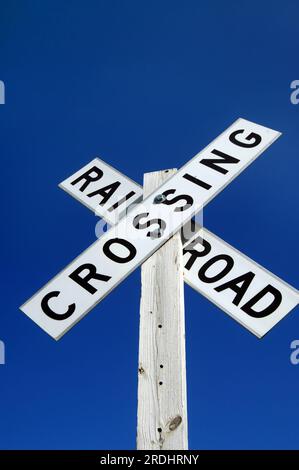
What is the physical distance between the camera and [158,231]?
2072 millimetres

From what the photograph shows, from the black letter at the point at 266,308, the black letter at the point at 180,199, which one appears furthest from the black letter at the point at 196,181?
the black letter at the point at 266,308

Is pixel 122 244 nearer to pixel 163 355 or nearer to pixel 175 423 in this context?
pixel 163 355

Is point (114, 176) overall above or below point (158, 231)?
above

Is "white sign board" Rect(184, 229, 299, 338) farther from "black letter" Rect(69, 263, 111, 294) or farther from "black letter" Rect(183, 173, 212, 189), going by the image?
"black letter" Rect(69, 263, 111, 294)

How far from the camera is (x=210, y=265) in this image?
2.05m

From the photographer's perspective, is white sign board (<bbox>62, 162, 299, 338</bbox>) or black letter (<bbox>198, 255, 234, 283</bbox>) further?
black letter (<bbox>198, 255, 234, 283</bbox>)

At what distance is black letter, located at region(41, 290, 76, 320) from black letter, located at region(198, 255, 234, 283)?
0.66 meters

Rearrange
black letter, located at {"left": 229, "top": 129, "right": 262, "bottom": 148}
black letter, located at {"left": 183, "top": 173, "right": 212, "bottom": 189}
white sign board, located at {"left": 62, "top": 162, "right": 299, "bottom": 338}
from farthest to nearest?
1. black letter, located at {"left": 229, "top": 129, "right": 262, "bottom": 148}
2. black letter, located at {"left": 183, "top": 173, "right": 212, "bottom": 189}
3. white sign board, located at {"left": 62, "top": 162, "right": 299, "bottom": 338}

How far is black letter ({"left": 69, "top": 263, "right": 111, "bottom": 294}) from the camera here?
76.0 inches

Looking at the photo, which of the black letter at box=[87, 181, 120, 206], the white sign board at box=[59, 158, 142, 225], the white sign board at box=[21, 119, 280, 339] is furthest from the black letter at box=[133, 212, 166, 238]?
the black letter at box=[87, 181, 120, 206]

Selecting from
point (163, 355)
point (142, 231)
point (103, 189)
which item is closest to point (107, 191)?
point (103, 189)

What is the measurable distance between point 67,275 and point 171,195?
28.7 inches
